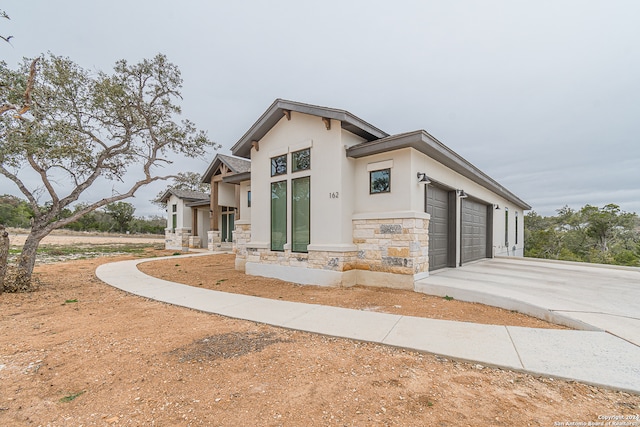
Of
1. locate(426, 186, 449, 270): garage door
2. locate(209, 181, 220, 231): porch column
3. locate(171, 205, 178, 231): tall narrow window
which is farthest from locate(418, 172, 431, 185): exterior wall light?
locate(171, 205, 178, 231): tall narrow window

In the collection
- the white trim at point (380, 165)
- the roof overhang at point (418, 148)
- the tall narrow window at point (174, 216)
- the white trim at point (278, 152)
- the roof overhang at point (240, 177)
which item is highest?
the white trim at point (278, 152)

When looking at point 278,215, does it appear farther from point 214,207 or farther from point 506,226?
point 506,226

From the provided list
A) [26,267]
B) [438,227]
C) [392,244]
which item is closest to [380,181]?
[392,244]

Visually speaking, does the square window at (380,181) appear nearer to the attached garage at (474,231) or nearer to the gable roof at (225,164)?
the attached garage at (474,231)

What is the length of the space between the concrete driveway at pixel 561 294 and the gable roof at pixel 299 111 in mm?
4497

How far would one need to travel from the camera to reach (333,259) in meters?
7.47

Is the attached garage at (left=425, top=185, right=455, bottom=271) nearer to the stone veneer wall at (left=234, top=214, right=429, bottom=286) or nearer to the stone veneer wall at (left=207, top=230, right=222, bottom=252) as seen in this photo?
the stone veneer wall at (left=234, top=214, right=429, bottom=286)

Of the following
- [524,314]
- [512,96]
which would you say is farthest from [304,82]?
[524,314]

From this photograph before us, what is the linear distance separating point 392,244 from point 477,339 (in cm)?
357

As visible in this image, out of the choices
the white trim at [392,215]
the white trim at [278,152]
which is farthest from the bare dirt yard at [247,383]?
the white trim at [278,152]

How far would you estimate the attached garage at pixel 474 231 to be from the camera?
34.2ft

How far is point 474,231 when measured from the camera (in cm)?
1163

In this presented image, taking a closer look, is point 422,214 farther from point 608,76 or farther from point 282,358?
point 608,76

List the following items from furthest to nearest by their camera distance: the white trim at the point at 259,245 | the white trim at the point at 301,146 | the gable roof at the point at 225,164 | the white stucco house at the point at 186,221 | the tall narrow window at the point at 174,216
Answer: the tall narrow window at the point at 174,216 < the white stucco house at the point at 186,221 < the gable roof at the point at 225,164 < the white trim at the point at 259,245 < the white trim at the point at 301,146
